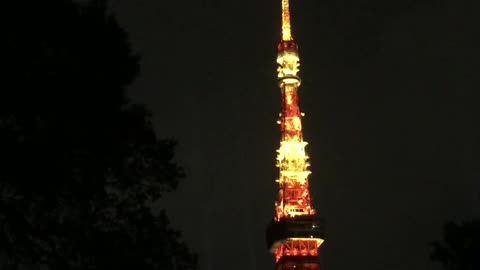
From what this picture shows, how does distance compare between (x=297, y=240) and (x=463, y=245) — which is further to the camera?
(x=297, y=240)

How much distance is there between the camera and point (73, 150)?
494 inches

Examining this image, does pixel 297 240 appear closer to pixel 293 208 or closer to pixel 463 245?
pixel 293 208

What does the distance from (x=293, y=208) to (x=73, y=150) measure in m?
70.8

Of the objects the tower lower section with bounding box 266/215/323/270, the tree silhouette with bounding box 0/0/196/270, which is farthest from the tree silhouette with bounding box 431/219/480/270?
the tower lower section with bounding box 266/215/323/270

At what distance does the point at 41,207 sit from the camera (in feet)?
39.9

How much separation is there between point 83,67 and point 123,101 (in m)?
0.96

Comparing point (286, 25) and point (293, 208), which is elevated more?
point (286, 25)

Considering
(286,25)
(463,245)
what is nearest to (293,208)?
(286,25)

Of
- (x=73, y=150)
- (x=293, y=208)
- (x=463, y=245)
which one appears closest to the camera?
(x=73, y=150)

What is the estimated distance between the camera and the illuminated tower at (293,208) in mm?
81562

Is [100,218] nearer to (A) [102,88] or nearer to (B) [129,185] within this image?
(B) [129,185]

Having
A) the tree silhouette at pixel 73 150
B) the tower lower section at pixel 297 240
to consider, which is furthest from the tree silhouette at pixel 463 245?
the tower lower section at pixel 297 240

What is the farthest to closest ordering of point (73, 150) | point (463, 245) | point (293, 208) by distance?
point (293, 208)
point (463, 245)
point (73, 150)

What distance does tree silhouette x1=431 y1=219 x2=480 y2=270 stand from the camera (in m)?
21.8
